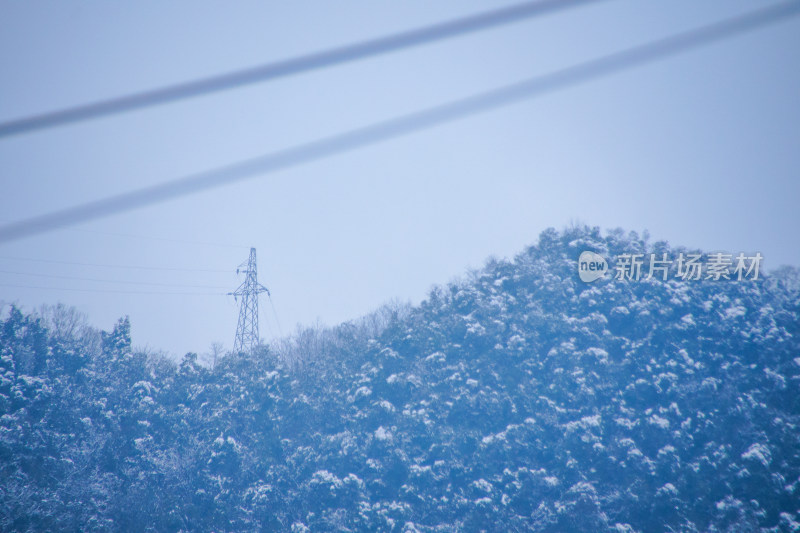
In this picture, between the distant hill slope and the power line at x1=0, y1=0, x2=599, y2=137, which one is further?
the distant hill slope

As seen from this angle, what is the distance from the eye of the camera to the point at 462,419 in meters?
18.5

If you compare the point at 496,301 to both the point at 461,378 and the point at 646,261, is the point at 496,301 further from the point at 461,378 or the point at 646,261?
the point at 646,261

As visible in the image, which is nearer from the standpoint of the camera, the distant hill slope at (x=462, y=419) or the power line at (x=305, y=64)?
the power line at (x=305, y=64)

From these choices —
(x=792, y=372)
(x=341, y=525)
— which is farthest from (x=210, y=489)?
(x=792, y=372)

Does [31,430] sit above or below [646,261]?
below

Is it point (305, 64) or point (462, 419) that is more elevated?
point (305, 64)

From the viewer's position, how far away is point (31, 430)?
59.7 ft

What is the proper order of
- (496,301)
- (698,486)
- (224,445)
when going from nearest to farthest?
(698,486), (224,445), (496,301)

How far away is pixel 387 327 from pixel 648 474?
10.00m

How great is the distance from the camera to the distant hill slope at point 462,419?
16.0 meters

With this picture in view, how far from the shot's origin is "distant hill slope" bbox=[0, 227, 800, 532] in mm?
16016

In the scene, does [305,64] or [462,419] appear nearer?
[305,64]

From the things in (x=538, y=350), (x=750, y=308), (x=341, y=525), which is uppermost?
(x=750, y=308)

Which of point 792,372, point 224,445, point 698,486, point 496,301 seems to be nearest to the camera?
point 698,486
